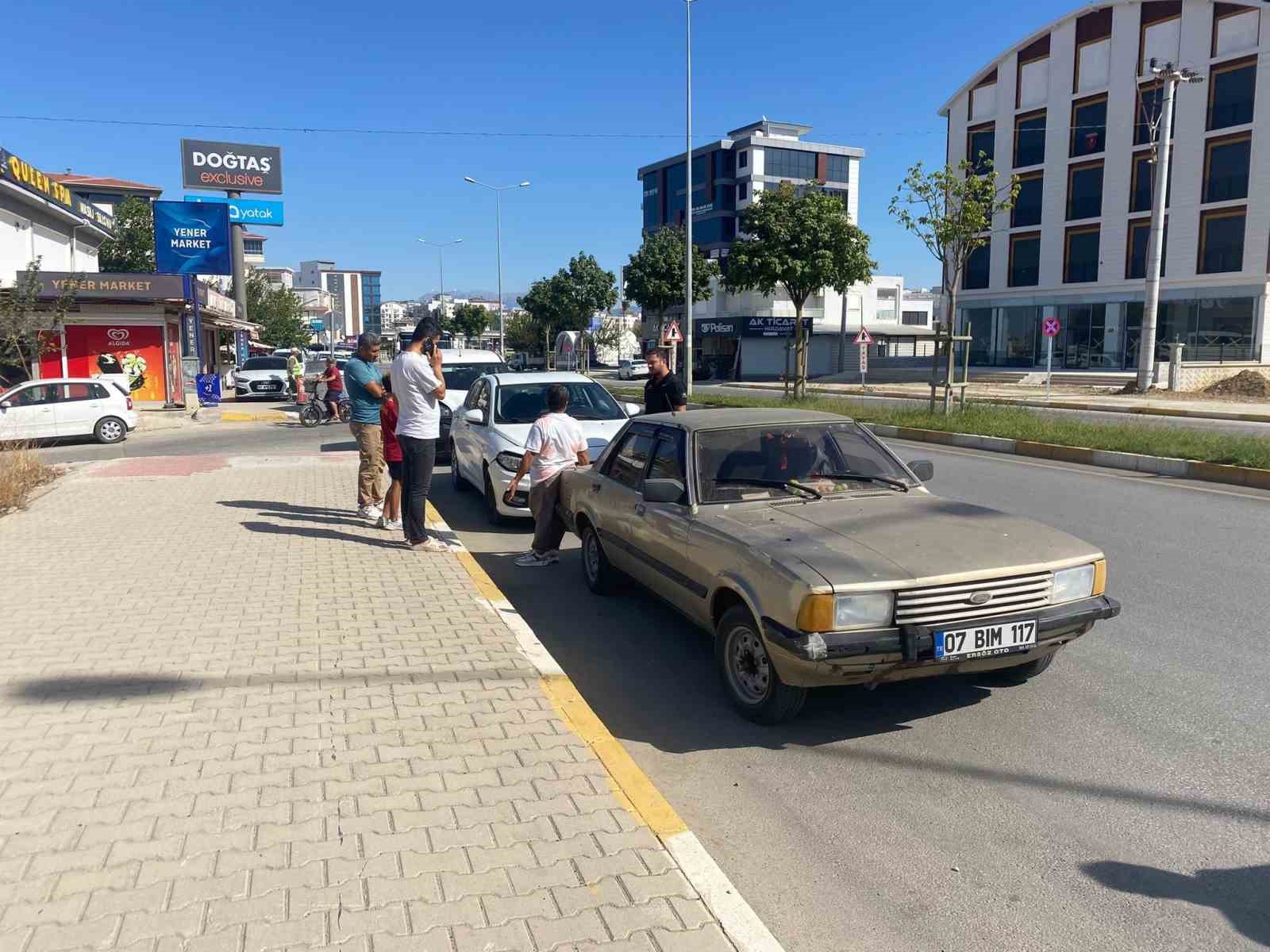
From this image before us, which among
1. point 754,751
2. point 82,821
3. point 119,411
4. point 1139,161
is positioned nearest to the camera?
point 82,821

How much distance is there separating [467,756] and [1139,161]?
50.5m

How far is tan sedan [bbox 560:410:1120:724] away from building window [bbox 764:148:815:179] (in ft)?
234

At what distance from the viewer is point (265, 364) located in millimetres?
35656

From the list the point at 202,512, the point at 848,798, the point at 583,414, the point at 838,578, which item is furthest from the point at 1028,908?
the point at 202,512

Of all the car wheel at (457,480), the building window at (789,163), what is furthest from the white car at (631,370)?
the car wheel at (457,480)

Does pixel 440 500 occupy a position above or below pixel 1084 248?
below

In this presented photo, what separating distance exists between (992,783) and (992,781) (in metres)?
0.03

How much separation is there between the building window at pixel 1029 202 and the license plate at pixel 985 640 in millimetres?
51257

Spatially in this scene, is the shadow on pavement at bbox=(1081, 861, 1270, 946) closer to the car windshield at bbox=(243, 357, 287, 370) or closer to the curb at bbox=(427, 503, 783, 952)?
the curb at bbox=(427, 503, 783, 952)

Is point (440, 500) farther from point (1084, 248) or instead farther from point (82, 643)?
point (1084, 248)

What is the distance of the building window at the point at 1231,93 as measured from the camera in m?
41.2

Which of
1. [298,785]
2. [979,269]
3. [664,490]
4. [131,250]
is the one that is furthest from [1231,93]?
[131,250]

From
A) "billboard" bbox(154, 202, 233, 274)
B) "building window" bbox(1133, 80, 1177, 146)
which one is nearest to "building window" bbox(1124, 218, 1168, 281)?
"building window" bbox(1133, 80, 1177, 146)

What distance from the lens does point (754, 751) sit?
442cm
